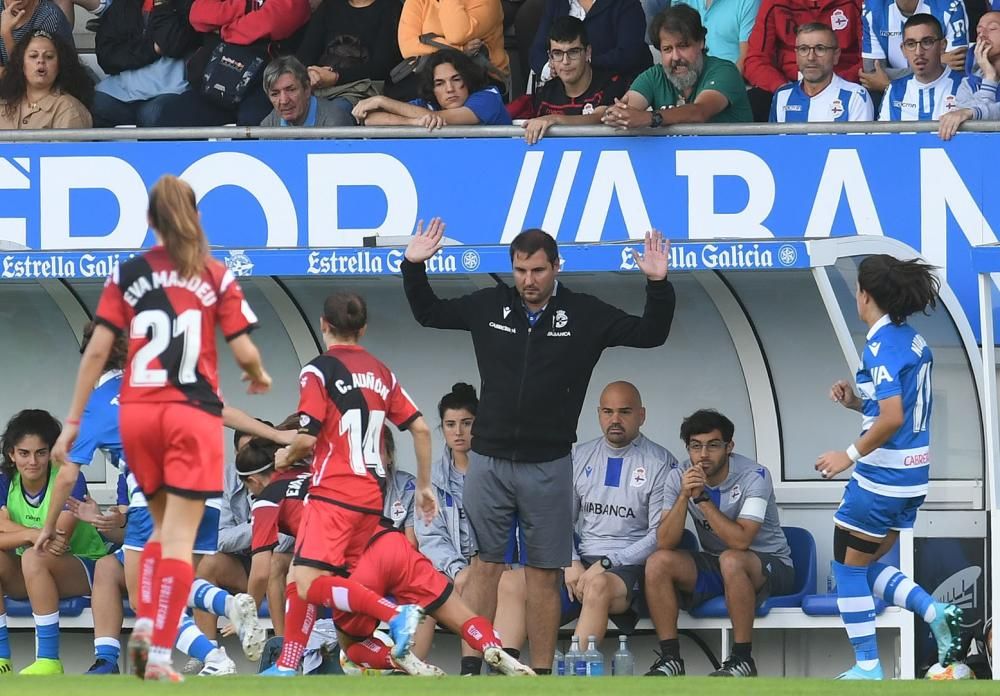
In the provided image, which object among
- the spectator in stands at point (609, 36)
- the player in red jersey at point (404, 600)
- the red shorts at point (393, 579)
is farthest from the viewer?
the spectator in stands at point (609, 36)

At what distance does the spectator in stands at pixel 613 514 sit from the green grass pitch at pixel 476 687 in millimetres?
1671

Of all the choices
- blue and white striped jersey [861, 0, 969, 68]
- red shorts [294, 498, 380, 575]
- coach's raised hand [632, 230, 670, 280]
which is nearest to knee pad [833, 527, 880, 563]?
coach's raised hand [632, 230, 670, 280]

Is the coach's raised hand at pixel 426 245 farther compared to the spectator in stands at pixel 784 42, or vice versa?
the spectator in stands at pixel 784 42

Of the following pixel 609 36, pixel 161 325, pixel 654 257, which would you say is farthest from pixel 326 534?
pixel 609 36

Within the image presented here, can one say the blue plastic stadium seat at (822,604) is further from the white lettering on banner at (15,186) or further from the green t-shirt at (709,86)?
the white lettering on banner at (15,186)

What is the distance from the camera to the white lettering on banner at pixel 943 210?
838 centimetres

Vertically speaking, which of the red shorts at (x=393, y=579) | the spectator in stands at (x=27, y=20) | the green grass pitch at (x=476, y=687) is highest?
the spectator in stands at (x=27, y=20)

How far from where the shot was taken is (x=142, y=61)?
10398 millimetres

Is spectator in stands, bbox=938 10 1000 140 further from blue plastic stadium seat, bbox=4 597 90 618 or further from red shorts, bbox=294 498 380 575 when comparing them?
blue plastic stadium seat, bbox=4 597 90 618

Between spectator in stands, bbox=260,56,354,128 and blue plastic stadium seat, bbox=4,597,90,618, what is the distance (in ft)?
9.27

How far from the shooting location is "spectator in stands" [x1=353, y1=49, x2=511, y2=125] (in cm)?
905

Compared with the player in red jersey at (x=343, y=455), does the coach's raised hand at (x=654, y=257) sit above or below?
above

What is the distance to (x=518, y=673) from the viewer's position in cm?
715

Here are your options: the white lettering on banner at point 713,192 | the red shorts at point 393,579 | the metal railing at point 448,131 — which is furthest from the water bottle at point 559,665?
the metal railing at point 448,131
